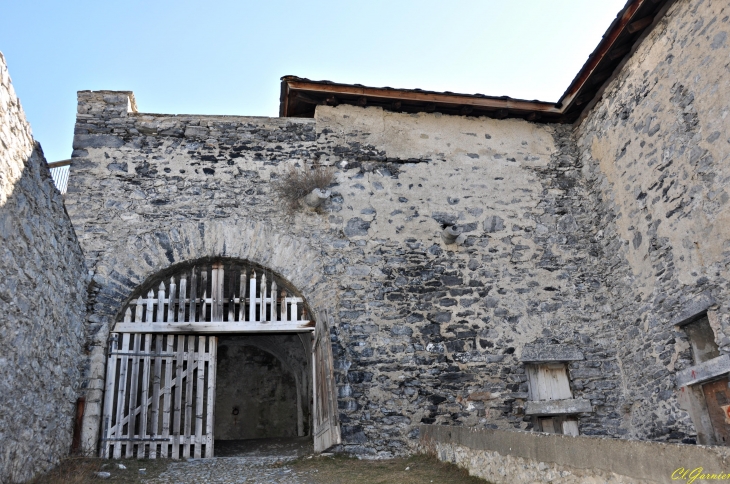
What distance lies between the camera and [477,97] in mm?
8141

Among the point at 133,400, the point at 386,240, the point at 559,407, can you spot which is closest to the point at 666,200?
the point at 559,407

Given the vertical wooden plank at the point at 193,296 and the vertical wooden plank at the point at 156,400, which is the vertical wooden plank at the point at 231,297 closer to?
the vertical wooden plank at the point at 193,296

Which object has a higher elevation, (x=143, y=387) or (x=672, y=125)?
(x=672, y=125)

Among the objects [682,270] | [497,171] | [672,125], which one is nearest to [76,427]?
[497,171]

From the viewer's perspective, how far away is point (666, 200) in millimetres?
6543

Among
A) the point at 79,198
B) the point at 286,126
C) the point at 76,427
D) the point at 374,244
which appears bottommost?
the point at 76,427

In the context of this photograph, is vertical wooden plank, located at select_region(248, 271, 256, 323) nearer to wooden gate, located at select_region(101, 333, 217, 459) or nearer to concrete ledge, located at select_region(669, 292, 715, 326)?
wooden gate, located at select_region(101, 333, 217, 459)

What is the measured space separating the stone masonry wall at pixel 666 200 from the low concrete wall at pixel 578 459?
2843 mm

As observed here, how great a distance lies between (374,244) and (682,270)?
339 cm

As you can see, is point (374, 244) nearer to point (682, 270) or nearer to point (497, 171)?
point (497, 171)

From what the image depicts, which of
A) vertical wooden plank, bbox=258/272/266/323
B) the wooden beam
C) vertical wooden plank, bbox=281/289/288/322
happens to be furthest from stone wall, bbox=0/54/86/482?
the wooden beam

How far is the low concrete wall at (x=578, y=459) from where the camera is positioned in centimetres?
262

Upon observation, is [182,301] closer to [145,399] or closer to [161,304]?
[161,304]

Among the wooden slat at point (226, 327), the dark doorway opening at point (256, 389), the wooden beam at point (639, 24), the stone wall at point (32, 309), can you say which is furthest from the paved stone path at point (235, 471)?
the wooden beam at point (639, 24)
